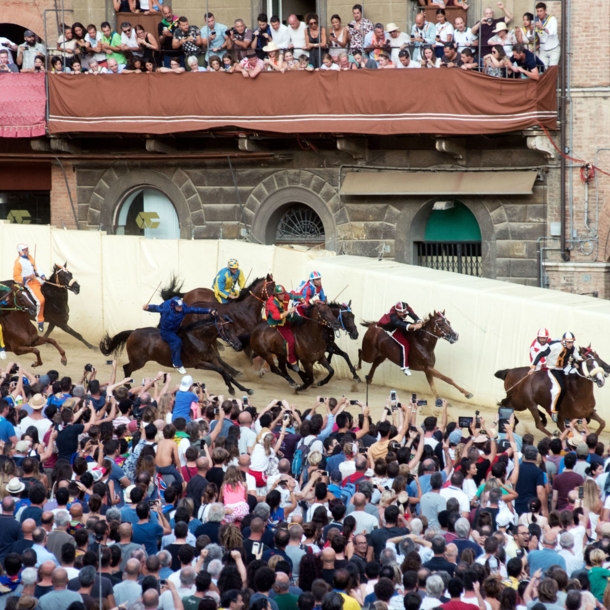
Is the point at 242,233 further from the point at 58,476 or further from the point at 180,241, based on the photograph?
the point at 58,476

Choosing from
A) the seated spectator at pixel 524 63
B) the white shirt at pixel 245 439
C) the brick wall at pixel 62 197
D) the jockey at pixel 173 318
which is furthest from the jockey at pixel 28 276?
the white shirt at pixel 245 439

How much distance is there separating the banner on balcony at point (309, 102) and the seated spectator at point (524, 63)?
0.26 meters

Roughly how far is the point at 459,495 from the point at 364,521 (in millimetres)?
1033

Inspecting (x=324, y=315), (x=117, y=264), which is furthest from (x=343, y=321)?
(x=117, y=264)

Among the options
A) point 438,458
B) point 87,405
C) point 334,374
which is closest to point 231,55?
point 334,374

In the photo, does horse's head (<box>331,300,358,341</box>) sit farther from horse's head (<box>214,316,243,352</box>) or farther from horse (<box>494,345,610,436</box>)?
horse (<box>494,345,610,436</box>)

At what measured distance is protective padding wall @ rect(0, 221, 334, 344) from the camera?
892 inches

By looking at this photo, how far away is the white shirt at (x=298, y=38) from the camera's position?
24750 millimetres

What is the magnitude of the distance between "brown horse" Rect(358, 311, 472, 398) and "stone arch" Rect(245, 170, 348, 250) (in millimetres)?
5869

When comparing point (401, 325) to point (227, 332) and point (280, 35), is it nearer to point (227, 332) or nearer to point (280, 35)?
point (227, 332)

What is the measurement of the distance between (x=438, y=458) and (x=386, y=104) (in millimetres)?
13054

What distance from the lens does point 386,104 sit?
76.8 ft

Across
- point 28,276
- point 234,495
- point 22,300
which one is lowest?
Answer: point 234,495

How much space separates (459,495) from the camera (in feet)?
32.3
